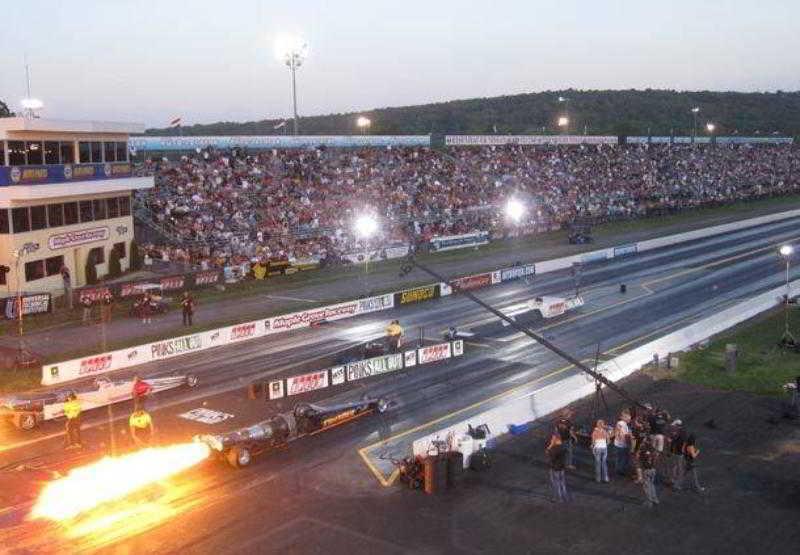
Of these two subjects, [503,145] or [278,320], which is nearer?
[278,320]

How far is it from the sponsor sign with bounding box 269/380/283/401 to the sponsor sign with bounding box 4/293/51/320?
53.3 feet

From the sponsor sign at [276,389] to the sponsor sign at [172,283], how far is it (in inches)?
754

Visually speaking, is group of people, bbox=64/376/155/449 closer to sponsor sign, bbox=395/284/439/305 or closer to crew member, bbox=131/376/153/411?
crew member, bbox=131/376/153/411

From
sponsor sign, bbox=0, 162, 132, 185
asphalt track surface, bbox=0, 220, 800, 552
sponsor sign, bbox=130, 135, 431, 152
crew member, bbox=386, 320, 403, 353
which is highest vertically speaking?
sponsor sign, bbox=130, 135, 431, 152

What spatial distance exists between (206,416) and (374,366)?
6560 mm

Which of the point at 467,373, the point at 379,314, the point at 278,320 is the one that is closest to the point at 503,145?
the point at 379,314

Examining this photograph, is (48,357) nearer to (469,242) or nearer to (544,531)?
(544,531)

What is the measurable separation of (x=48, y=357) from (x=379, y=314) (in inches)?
631

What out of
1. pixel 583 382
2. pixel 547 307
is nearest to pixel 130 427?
pixel 583 382

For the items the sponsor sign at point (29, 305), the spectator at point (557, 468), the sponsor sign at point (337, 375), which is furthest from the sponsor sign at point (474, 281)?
the spectator at point (557, 468)

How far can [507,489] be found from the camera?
18891 mm

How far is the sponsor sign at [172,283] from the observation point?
44.0 metres

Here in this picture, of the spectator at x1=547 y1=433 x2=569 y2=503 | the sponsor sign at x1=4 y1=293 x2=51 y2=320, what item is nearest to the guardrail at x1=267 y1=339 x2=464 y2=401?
the spectator at x1=547 y1=433 x2=569 y2=503

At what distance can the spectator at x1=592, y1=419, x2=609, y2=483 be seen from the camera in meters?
19.1
